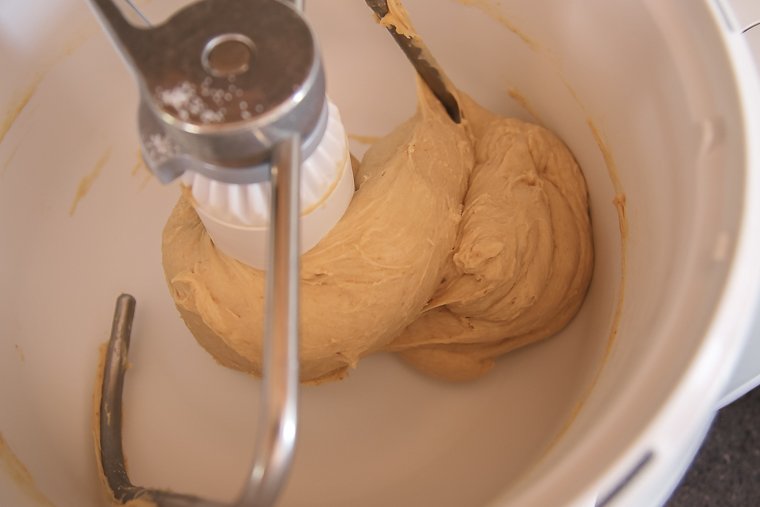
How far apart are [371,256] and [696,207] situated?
0.23 m

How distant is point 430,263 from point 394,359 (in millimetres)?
139

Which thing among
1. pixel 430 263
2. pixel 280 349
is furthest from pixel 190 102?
pixel 430 263

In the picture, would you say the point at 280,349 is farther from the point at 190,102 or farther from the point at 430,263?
the point at 430,263

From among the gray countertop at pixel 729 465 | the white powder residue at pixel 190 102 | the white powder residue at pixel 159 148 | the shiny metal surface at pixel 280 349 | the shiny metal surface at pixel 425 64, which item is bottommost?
the gray countertop at pixel 729 465

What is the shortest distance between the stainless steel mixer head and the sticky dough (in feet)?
0.53

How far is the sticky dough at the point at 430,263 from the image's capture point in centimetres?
52

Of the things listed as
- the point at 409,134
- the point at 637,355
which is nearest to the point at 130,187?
the point at 409,134

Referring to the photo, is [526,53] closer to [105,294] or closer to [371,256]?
[371,256]

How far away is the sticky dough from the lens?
20.3 inches

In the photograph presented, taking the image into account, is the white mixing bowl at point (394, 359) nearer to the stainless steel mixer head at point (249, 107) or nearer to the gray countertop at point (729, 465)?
the stainless steel mixer head at point (249, 107)

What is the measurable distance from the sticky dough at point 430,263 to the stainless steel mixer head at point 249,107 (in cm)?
16

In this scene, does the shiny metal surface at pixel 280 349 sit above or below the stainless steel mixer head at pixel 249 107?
below

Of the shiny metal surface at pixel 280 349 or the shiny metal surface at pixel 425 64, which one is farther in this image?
the shiny metal surface at pixel 425 64

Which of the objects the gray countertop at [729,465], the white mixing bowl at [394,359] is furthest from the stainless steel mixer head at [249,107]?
the gray countertop at [729,465]
